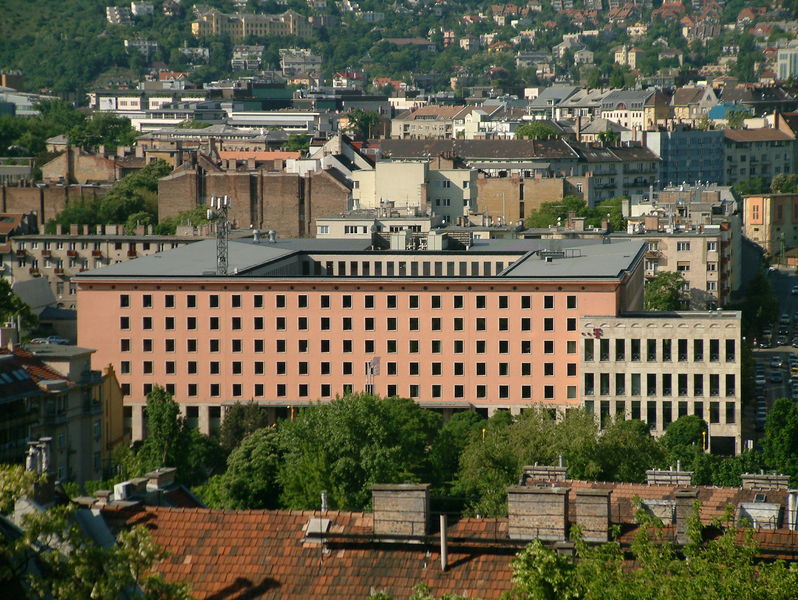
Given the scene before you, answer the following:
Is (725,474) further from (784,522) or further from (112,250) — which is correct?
(112,250)

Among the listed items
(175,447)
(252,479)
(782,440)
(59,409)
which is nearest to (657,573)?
(252,479)

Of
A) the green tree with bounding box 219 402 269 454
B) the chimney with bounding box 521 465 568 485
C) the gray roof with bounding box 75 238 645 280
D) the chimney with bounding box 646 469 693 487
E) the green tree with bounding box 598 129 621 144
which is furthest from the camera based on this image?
the green tree with bounding box 598 129 621 144

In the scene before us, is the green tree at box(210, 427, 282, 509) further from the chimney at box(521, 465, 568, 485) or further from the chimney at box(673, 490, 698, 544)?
the chimney at box(673, 490, 698, 544)

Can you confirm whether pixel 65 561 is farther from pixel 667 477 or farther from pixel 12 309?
pixel 12 309

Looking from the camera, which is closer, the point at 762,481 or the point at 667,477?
the point at 762,481

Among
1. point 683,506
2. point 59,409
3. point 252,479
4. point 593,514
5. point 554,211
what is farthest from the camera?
point 554,211

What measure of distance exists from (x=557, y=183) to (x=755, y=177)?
5470cm

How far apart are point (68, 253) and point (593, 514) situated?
312ft

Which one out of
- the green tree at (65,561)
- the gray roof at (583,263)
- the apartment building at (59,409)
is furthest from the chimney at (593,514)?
the gray roof at (583,263)

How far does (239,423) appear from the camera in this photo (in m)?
75.4

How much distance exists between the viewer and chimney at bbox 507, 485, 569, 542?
85.2 ft

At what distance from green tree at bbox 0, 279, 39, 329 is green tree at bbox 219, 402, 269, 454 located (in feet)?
52.3

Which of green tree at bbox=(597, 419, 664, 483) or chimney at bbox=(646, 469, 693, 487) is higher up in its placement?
chimney at bbox=(646, 469, 693, 487)

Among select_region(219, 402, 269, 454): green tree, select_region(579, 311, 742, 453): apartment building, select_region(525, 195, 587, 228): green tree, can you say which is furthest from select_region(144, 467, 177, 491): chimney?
select_region(525, 195, 587, 228): green tree
